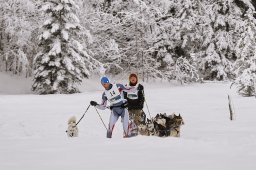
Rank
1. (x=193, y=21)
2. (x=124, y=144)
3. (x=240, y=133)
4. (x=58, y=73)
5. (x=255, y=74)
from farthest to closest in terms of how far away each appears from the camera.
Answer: (x=193, y=21) → (x=58, y=73) → (x=255, y=74) → (x=240, y=133) → (x=124, y=144)

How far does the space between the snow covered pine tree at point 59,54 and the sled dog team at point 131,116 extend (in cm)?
1533

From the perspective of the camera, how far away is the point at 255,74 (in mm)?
23984

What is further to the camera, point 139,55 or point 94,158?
point 139,55

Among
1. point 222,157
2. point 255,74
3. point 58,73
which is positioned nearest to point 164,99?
point 255,74

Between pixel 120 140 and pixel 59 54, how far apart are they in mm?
18832

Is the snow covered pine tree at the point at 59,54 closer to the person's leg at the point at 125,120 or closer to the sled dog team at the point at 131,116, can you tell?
the sled dog team at the point at 131,116

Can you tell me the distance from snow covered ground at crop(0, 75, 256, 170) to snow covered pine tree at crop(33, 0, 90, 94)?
3.29m

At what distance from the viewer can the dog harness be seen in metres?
12.1

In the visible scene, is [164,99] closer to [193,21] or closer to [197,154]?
[193,21]

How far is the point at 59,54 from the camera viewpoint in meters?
28.7

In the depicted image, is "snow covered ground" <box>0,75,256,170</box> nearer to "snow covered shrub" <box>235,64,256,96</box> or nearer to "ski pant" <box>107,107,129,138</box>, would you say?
"ski pant" <box>107,107,129,138</box>

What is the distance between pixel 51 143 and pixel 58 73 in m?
18.3

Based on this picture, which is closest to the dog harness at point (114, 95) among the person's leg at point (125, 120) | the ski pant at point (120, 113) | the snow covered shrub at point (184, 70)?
the ski pant at point (120, 113)

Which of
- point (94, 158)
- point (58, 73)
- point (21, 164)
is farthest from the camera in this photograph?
point (58, 73)
